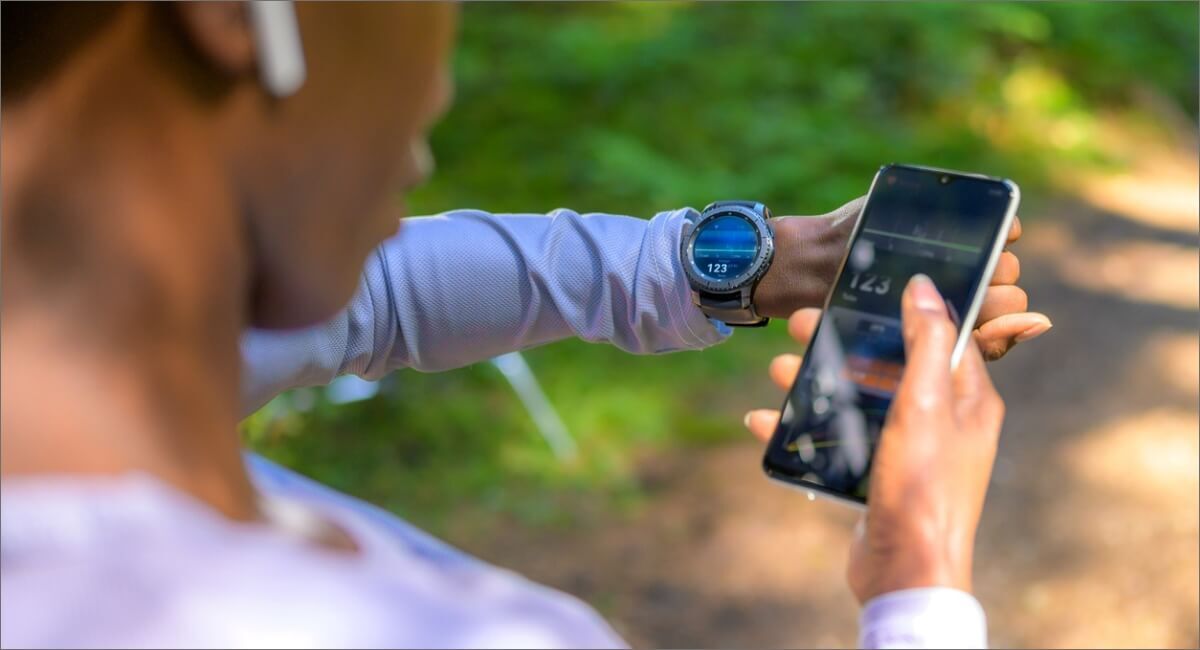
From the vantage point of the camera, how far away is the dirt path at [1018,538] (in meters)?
Result: 3.00

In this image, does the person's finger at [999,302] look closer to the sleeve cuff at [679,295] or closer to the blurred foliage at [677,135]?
the sleeve cuff at [679,295]

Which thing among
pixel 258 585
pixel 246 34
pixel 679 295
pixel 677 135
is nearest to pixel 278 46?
pixel 246 34

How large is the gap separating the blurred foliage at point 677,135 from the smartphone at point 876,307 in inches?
99.7

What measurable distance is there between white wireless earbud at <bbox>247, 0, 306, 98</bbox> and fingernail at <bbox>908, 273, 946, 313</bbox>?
44 cm

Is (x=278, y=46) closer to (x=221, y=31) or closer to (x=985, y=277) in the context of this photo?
(x=221, y=31)

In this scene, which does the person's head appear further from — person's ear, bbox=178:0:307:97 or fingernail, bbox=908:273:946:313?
fingernail, bbox=908:273:946:313

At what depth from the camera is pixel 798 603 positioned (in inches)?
122

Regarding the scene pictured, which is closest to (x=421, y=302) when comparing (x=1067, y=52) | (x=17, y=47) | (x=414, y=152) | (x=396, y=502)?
(x=414, y=152)

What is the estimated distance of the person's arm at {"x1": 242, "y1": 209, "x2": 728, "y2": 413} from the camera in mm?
1190

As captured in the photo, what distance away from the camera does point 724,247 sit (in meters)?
1.24

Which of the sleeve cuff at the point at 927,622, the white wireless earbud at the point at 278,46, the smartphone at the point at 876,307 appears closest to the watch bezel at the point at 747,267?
the smartphone at the point at 876,307

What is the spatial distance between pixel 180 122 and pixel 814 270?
770 millimetres

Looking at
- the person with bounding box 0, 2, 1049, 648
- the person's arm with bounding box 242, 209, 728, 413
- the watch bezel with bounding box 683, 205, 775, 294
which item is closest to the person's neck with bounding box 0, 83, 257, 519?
the person with bounding box 0, 2, 1049, 648

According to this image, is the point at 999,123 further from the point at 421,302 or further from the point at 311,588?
the point at 311,588
